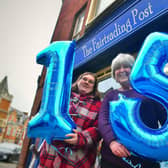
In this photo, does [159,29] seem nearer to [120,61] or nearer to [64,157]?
[120,61]

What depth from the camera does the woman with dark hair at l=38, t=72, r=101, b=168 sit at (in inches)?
52.1

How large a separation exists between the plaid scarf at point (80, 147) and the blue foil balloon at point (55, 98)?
0.14m

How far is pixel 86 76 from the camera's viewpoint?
66.1 inches

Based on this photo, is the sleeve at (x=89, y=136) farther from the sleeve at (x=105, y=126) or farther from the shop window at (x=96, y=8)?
the shop window at (x=96, y=8)

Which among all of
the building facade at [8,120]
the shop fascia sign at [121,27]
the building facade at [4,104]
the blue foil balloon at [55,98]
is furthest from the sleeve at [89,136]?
the building facade at [4,104]

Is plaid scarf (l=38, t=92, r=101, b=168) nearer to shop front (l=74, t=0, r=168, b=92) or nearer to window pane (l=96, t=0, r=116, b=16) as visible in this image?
shop front (l=74, t=0, r=168, b=92)

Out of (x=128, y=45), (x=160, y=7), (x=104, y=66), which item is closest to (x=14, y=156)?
(x=104, y=66)

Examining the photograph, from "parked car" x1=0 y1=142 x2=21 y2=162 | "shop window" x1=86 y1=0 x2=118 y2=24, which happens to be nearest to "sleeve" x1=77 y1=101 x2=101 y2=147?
"shop window" x1=86 y1=0 x2=118 y2=24

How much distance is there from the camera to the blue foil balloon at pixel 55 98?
122cm

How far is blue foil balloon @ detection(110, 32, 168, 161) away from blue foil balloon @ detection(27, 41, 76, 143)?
398 mm

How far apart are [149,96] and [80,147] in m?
0.69

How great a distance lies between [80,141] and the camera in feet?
4.20

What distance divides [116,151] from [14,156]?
11.9 m

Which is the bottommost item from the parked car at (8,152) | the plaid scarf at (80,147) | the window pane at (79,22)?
the parked car at (8,152)
